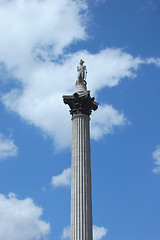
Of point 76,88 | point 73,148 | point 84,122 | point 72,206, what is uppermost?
point 76,88

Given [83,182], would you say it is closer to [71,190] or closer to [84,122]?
[71,190]

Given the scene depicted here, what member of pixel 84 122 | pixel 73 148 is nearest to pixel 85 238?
pixel 73 148

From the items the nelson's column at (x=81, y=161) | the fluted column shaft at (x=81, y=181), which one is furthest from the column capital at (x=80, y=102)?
the fluted column shaft at (x=81, y=181)

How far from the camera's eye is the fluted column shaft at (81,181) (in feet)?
100

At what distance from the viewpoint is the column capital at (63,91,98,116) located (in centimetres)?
3594

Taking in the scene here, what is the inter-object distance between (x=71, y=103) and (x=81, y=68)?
475 centimetres

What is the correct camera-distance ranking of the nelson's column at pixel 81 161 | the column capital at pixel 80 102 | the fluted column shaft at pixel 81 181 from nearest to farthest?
the fluted column shaft at pixel 81 181
the nelson's column at pixel 81 161
the column capital at pixel 80 102

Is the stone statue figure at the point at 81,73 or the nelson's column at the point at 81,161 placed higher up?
the stone statue figure at the point at 81,73

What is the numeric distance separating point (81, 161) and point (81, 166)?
18.7 inches

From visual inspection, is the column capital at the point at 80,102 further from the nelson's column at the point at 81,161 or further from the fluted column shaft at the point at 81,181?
the fluted column shaft at the point at 81,181

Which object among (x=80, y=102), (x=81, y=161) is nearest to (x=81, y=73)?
(x=80, y=102)

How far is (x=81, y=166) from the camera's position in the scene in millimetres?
32875

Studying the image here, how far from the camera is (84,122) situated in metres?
35.3

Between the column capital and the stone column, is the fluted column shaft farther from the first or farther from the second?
the column capital
